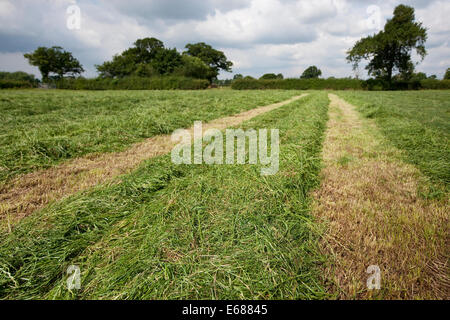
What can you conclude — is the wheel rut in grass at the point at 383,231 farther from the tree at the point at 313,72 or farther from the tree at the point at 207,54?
the tree at the point at 313,72

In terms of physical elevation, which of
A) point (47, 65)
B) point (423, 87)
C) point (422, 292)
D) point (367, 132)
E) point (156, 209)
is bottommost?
point (422, 292)

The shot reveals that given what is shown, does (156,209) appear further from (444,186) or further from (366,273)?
(444,186)

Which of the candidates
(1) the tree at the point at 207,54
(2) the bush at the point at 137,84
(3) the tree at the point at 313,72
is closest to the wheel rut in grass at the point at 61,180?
(2) the bush at the point at 137,84

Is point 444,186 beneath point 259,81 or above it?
beneath

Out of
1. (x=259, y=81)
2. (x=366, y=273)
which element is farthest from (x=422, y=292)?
(x=259, y=81)

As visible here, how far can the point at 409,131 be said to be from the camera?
5586 millimetres

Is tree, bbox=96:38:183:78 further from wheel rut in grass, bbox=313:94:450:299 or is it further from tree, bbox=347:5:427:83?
wheel rut in grass, bbox=313:94:450:299

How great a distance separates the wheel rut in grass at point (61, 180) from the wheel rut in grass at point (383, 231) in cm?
322

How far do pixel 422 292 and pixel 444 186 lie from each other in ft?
7.69

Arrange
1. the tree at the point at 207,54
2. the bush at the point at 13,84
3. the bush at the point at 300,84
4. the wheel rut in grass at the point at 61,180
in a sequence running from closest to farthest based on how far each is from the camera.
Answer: the wheel rut in grass at the point at 61,180 → the bush at the point at 13,84 → the bush at the point at 300,84 → the tree at the point at 207,54

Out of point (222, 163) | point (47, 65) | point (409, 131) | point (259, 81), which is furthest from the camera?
point (47, 65)

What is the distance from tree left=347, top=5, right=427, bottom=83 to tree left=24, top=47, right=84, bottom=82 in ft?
257

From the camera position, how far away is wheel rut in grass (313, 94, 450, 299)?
153cm

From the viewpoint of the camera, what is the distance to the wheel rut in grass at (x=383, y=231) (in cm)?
153
